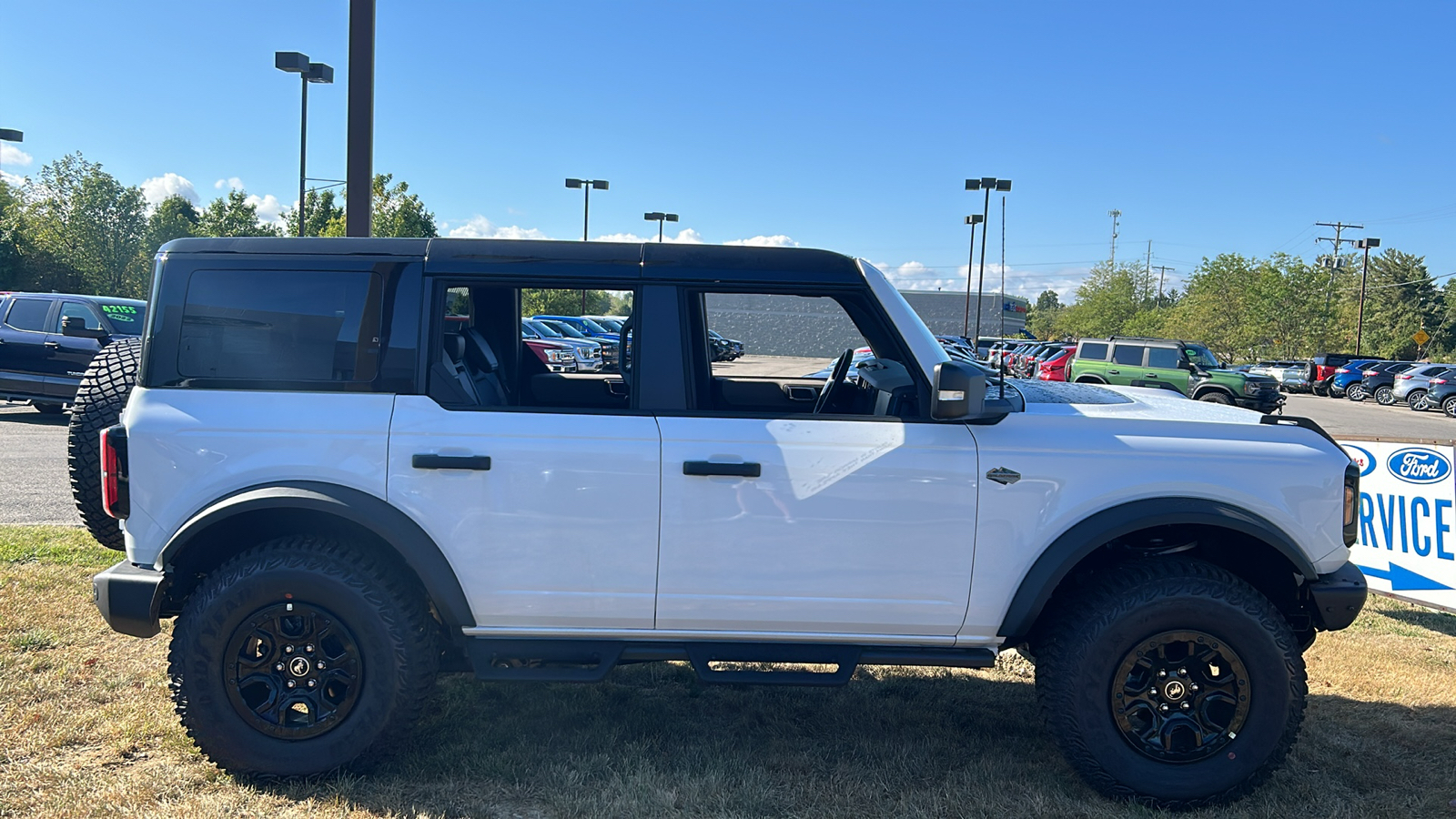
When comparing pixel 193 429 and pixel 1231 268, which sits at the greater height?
pixel 1231 268

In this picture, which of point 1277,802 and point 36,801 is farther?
point 1277,802

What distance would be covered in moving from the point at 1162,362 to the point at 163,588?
2312 cm

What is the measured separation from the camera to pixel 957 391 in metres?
3.13

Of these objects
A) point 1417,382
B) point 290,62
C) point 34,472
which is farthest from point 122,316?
point 1417,382

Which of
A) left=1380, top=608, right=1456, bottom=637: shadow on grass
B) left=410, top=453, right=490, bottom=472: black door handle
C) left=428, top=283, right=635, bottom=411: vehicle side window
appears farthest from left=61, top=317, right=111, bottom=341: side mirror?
left=1380, top=608, right=1456, bottom=637: shadow on grass

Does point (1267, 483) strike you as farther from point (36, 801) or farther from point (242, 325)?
point (36, 801)

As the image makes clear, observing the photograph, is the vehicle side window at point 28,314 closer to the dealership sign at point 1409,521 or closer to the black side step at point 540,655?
the black side step at point 540,655

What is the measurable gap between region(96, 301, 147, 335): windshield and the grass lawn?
9.54 metres

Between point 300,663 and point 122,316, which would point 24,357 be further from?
point 300,663

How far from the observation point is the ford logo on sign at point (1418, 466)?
5.50 metres

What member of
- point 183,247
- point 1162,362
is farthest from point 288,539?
point 1162,362

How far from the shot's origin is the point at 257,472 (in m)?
3.31

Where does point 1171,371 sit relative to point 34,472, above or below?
above

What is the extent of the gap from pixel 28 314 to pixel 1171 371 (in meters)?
22.5
